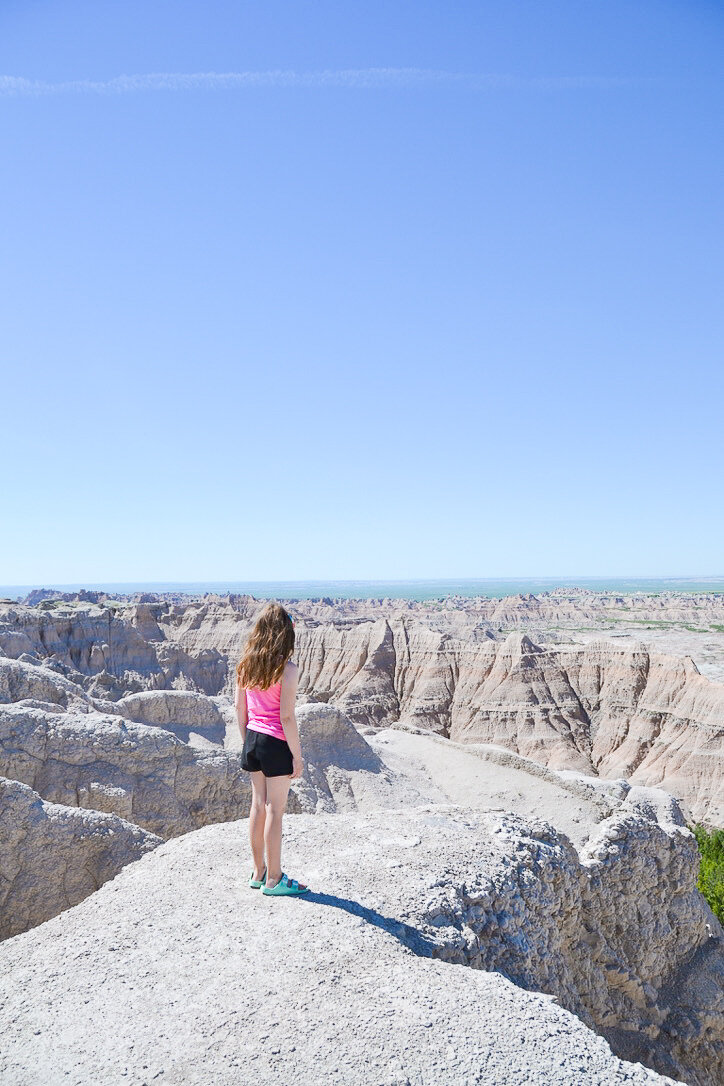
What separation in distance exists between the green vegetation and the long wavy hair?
10961 mm

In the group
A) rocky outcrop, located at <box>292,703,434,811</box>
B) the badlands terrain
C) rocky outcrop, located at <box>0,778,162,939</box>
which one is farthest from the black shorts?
rocky outcrop, located at <box>292,703,434,811</box>

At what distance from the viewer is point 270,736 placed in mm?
5223

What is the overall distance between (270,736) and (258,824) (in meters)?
0.69

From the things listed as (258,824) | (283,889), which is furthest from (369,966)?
(258,824)

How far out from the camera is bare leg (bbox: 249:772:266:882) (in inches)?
209

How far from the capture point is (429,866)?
5.88 metres

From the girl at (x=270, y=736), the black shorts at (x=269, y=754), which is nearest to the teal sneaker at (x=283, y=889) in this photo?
the girl at (x=270, y=736)

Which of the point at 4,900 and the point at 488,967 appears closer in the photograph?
the point at 488,967

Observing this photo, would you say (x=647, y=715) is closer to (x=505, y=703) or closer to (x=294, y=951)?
(x=505, y=703)

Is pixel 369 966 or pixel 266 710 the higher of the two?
pixel 266 710

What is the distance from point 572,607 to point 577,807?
134958 mm

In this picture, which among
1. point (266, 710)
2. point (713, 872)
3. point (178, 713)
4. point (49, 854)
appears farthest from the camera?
point (713, 872)

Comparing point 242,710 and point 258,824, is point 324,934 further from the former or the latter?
point 242,710

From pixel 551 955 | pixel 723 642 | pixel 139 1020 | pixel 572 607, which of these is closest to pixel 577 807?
pixel 551 955
